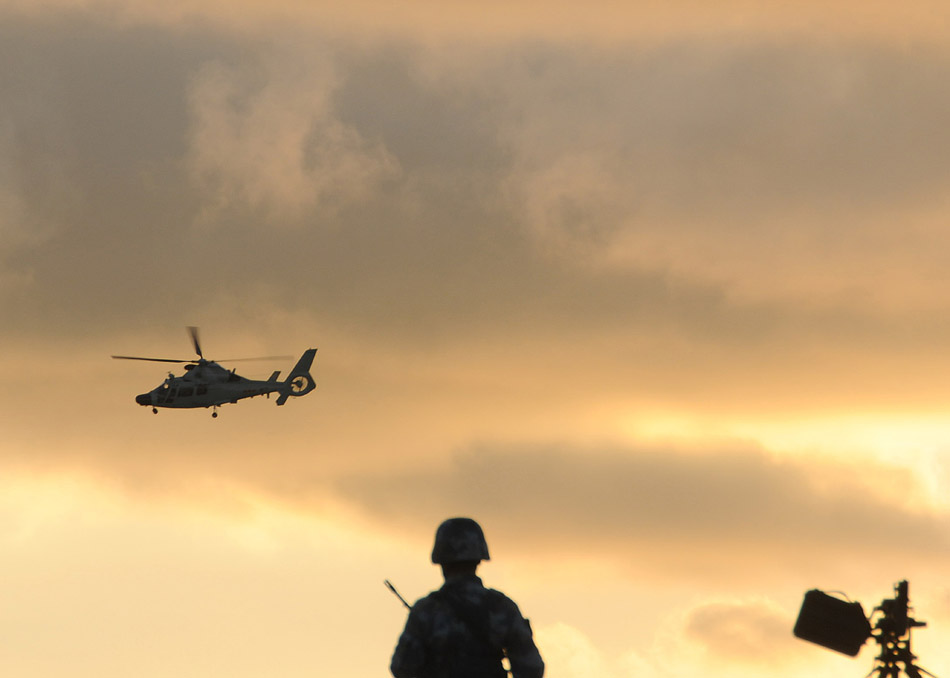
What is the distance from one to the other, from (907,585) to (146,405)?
90.9m

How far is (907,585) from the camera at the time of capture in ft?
A: 58.4

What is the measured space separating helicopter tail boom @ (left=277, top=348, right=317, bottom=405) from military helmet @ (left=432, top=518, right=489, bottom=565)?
3610 inches

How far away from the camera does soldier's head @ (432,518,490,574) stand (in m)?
15.4

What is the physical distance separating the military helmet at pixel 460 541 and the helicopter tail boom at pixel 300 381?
301 ft

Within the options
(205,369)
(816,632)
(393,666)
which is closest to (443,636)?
(393,666)

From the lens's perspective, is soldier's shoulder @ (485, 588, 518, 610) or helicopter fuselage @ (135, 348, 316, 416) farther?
helicopter fuselage @ (135, 348, 316, 416)

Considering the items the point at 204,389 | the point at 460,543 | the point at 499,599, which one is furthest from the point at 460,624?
the point at 204,389

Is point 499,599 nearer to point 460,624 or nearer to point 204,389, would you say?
point 460,624

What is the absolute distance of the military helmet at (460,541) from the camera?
50.6ft

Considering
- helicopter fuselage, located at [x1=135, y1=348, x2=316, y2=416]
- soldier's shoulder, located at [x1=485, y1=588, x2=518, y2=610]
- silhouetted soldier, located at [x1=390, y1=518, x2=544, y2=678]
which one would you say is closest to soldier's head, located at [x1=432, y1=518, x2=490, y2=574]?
silhouetted soldier, located at [x1=390, y1=518, x2=544, y2=678]

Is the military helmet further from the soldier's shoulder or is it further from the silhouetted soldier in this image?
the soldier's shoulder

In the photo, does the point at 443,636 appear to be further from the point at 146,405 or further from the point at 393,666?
the point at 146,405

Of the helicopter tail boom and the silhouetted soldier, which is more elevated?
the helicopter tail boom

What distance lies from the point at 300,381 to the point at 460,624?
93.8 metres
